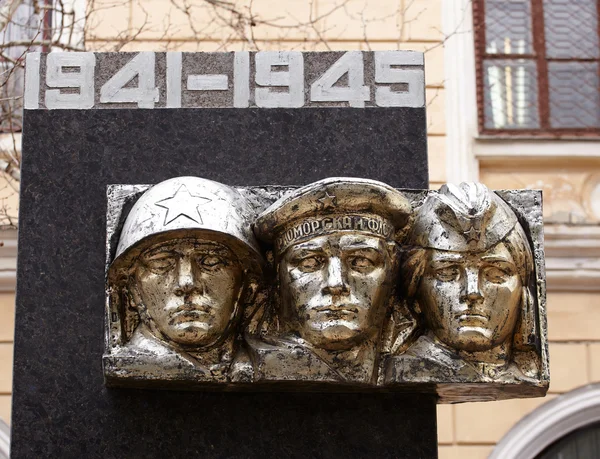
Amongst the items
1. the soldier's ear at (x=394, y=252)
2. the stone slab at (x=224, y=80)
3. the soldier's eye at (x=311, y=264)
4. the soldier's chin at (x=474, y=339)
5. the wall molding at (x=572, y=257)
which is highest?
the wall molding at (x=572, y=257)

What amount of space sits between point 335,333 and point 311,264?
0.68 ft

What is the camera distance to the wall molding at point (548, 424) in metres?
8.23

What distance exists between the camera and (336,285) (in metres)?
3.59

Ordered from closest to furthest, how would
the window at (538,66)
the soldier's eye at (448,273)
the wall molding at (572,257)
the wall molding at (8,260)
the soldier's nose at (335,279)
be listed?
the soldier's nose at (335,279), the soldier's eye at (448,273), the wall molding at (572,257), the wall molding at (8,260), the window at (538,66)

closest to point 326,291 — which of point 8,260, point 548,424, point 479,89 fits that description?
point 548,424

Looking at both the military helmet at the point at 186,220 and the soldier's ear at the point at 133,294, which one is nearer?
the military helmet at the point at 186,220

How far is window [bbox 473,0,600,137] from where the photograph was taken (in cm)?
932

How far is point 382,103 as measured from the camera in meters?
4.30

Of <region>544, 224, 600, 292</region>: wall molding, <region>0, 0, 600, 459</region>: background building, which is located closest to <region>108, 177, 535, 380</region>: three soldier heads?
<region>0, 0, 600, 459</region>: background building

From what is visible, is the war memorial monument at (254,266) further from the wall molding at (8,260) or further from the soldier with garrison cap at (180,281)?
the wall molding at (8,260)

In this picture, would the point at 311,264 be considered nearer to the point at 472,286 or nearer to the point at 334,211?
the point at 334,211

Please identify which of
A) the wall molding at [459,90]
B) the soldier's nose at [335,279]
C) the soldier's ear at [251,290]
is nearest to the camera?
the soldier's nose at [335,279]

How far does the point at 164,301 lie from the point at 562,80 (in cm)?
642

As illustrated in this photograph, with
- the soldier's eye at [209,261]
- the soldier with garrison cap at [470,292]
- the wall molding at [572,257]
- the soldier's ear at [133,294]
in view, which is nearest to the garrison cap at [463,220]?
the soldier with garrison cap at [470,292]
